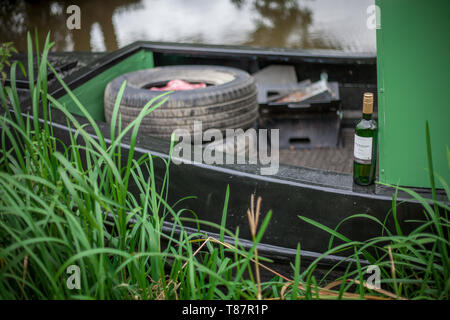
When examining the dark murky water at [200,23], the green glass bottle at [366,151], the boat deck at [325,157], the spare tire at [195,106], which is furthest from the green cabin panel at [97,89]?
the dark murky water at [200,23]

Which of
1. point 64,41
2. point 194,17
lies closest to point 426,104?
point 64,41

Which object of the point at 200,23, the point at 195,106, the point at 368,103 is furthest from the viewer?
the point at 200,23

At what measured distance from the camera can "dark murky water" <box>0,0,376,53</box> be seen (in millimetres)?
5250

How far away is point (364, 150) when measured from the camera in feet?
4.24

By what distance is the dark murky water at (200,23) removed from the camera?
5250 mm

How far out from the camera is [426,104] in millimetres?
1181

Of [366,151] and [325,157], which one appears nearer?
[366,151]

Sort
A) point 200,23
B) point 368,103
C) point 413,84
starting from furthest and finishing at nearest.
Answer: point 200,23 → point 368,103 → point 413,84

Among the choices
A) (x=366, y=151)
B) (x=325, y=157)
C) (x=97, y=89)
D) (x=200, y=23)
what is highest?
(x=200, y=23)

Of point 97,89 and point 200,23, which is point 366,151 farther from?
point 200,23

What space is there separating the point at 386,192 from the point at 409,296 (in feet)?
1.01

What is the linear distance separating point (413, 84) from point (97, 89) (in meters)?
1.59

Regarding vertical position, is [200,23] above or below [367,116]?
above

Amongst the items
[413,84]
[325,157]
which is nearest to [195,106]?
[325,157]
